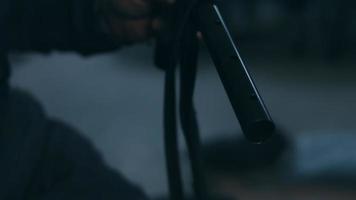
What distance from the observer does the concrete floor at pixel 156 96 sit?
65.1 inches

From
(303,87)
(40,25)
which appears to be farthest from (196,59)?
(303,87)

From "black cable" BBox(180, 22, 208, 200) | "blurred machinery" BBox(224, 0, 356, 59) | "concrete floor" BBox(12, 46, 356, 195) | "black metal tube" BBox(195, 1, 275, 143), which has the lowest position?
"blurred machinery" BBox(224, 0, 356, 59)

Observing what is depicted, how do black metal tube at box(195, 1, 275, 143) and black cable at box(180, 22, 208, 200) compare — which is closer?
black metal tube at box(195, 1, 275, 143)

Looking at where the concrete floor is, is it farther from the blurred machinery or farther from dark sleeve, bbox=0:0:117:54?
the blurred machinery

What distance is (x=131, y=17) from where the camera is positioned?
1.27 meters

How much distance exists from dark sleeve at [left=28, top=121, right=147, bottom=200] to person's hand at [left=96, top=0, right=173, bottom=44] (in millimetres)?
144

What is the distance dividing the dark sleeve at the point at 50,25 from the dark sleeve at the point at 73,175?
0.10 metres

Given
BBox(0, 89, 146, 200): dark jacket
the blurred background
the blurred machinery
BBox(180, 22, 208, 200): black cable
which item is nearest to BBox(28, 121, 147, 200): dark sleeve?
BBox(0, 89, 146, 200): dark jacket

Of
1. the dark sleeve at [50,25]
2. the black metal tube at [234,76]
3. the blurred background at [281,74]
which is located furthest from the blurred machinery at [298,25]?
the black metal tube at [234,76]

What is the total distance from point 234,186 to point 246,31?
20.0 feet

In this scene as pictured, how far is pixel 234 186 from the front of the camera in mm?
3797

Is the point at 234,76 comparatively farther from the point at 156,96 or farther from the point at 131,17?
the point at 156,96

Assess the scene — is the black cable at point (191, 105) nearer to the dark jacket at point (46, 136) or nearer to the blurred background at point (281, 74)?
the dark jacket at point (46, 136)

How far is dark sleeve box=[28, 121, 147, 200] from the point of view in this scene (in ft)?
4.17
